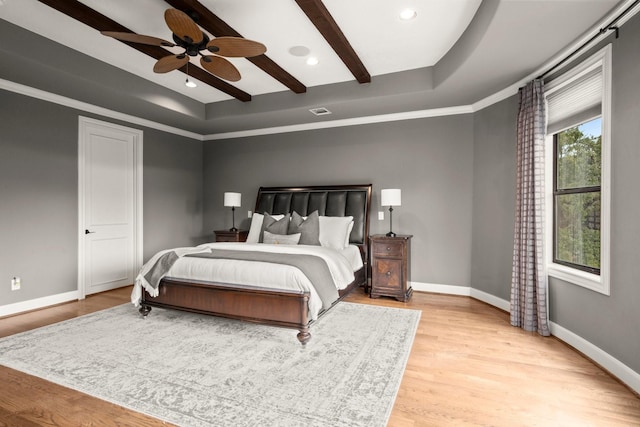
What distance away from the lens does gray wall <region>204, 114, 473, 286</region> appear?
470 centimetres

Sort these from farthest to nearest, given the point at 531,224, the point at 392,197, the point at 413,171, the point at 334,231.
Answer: the point at 413,171 → the point at 334,231 → the point at 392,197 → the point at 531,224

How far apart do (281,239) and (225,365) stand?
6.93ft

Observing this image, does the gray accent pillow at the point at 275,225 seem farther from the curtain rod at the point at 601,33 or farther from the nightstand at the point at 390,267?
the curtain rod at the point at 601,33

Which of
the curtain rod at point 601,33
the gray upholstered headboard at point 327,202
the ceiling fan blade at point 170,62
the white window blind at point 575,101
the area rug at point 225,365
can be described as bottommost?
the area rug at point 225,365

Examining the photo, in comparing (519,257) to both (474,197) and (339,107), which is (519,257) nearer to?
(474,197)

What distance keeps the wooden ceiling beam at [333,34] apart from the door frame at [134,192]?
359 centimetres

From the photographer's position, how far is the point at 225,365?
8.34 ft

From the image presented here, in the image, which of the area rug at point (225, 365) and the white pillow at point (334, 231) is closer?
the area rug at point (225, 365)

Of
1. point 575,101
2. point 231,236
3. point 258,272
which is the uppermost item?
point 575,101

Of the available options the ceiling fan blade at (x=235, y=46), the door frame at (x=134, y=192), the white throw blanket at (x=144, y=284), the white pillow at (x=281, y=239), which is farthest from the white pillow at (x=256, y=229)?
the ceiling fan blade at (x=235, y=46)

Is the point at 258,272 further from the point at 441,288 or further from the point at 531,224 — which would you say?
the point at 441,288

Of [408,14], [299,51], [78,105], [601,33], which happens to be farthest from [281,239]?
[601,33]

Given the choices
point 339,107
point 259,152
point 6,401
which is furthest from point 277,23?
point 6,401

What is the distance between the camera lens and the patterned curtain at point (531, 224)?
3248mm
